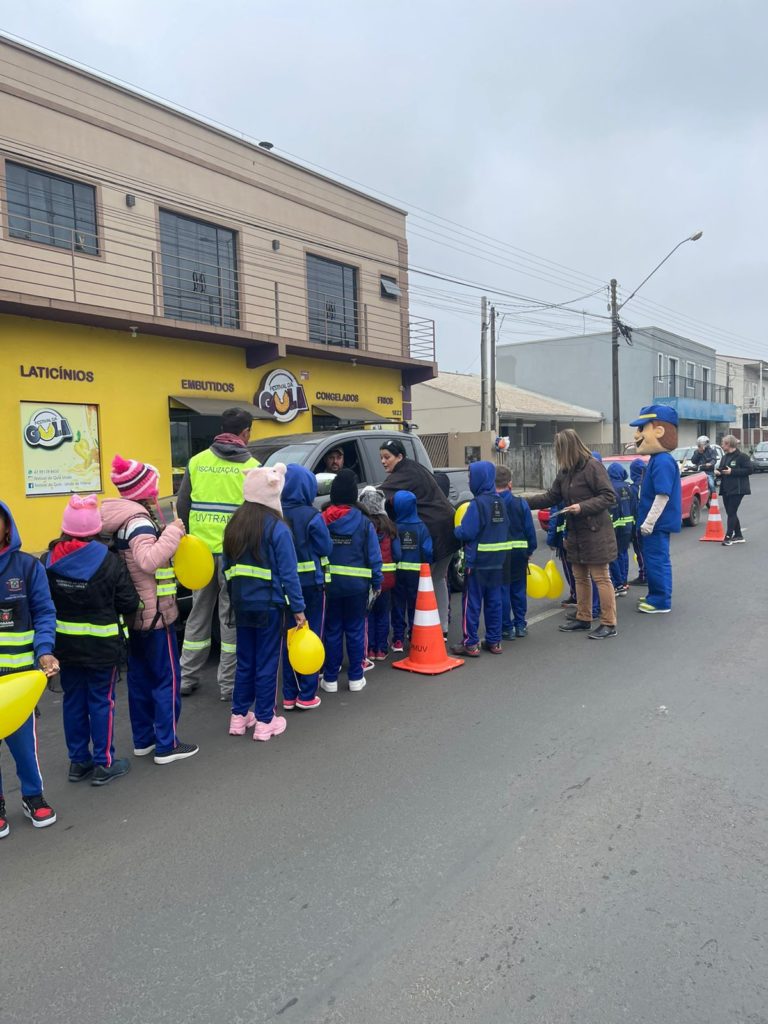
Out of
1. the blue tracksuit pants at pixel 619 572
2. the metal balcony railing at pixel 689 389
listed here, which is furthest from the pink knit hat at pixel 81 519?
the metal balcony railing at pixel 689 389

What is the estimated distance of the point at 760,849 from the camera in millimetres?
3295

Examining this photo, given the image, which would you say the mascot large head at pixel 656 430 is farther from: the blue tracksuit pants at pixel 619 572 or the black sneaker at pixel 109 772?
the black sneaker at pixel 109 772

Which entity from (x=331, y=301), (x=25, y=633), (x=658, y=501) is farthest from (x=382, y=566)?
(x=331, y=301)

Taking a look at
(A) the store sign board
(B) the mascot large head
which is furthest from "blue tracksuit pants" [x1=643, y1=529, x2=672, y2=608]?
(A) the store sign board

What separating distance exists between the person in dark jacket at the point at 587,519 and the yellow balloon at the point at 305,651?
124 inches

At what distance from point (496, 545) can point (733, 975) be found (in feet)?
13.6

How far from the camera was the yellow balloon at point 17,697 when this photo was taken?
335 centimetres

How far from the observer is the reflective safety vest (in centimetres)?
543

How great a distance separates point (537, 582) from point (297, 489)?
3.25m

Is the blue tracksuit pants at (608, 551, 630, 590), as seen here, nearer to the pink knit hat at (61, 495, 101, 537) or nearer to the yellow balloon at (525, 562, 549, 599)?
the yellow balloon at (525, 562, 549, 599)

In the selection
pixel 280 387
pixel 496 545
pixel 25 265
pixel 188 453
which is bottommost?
pixel 496 545

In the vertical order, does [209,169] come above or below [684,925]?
above

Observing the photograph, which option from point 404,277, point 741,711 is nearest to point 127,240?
point 404,277

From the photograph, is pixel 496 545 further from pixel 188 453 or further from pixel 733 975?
pixel 188 453
